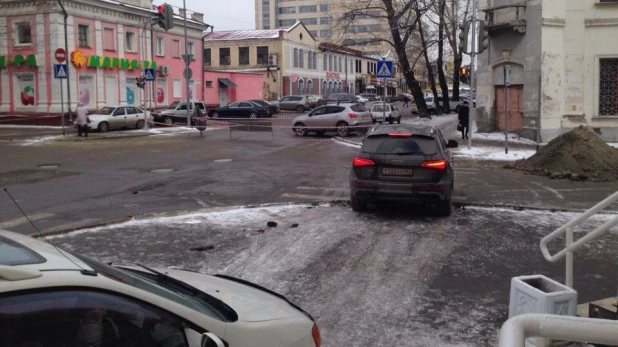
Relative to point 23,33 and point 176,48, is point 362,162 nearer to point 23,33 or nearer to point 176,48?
point 23,33

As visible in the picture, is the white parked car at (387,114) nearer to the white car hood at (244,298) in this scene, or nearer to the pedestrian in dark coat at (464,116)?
the pedestrian in dark coat at (464,116)

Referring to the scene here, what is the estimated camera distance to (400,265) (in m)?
7.98

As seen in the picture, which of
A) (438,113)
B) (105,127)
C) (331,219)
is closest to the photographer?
(331,219)

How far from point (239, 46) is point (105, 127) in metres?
43.9

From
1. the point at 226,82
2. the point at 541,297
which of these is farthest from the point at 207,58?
the point at 541,297

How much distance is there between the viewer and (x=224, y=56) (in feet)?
250

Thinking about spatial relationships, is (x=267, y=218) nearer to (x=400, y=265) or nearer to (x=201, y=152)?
(x=400, y=265)

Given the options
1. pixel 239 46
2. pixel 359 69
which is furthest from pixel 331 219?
pixel 359 69

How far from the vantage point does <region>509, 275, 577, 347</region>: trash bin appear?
531 cm

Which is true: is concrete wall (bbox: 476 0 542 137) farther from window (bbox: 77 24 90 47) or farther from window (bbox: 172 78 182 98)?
window (bbox: 172 78 182 98)

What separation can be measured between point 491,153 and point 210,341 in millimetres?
20226

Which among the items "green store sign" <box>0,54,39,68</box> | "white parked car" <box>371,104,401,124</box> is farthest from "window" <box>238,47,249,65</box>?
"green store sign" <box>0,54,39,68</box>

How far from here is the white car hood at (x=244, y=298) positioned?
3550 millimetres

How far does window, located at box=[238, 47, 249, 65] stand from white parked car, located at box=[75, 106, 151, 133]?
40320mm
